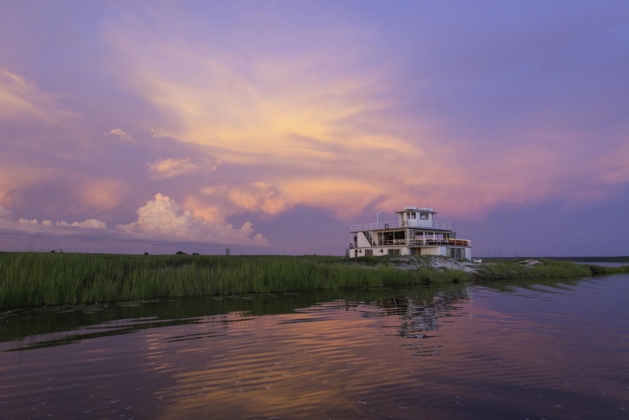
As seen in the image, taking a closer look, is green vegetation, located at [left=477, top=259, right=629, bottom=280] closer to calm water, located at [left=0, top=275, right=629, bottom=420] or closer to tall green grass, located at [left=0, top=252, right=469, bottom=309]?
tall green grass, located at [left=0, top=252, right=469, bottom=309]

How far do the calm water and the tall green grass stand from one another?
2.70 meters

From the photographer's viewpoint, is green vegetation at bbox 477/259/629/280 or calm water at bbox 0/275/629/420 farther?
green vegetation at bbox 477/259/629/280

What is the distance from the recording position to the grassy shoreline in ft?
63.7

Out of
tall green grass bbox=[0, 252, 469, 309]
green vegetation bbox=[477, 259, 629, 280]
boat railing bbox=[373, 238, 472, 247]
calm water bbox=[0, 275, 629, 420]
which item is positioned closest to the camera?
calm water bbox=[0, 275, 629, 420]

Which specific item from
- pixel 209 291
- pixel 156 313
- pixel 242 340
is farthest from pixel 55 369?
pixel 209 291

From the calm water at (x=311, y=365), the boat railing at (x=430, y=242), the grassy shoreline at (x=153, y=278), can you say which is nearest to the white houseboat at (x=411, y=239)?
the boat railing at (x=430, y=242)

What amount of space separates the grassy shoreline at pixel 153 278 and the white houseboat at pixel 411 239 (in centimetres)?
2223

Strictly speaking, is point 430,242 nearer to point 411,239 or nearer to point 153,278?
point 411,239

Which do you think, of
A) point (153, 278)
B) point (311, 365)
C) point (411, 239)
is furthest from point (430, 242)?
point (311, 365)

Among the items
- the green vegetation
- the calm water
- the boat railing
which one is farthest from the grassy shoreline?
the boat railing

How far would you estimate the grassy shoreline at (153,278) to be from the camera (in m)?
19.4

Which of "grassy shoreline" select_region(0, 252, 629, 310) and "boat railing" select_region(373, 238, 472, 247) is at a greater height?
"boat railing" select_region(373, 238, 472, 247)

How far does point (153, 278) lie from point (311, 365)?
1668 centimetres

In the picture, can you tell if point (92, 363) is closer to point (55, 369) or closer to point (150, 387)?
point (55, 369)
